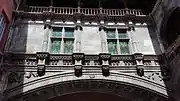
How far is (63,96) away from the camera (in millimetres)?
9070

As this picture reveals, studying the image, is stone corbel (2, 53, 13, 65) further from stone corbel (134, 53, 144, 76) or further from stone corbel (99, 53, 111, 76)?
stone corbel (134, 53, 144, 76)

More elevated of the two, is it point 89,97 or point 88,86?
point 88,86

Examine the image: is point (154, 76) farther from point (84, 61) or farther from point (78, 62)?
point (78, 62)

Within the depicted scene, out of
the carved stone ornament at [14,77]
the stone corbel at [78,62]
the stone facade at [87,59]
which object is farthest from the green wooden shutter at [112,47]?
the carved stone ornament at [14,77]

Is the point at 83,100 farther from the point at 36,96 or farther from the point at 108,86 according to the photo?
the point at 36,96

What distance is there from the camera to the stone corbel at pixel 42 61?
26.8ft

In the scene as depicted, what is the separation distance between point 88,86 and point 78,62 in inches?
45.6

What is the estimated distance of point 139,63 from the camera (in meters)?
8.64

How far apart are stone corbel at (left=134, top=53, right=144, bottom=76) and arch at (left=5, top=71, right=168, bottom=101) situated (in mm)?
260

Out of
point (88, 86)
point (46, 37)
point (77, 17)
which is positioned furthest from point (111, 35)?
point (46, 37)

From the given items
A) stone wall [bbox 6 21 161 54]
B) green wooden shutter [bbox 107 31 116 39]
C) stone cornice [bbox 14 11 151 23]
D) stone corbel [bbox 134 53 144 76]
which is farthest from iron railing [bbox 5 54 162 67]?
stone cornice [bbox 14 11 151 23]

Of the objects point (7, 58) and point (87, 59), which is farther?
point (87, 59)

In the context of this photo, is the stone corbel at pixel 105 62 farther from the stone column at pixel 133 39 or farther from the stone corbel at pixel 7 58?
the stone corbel at pixel 7 58

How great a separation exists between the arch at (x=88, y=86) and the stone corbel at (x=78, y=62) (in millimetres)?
200
